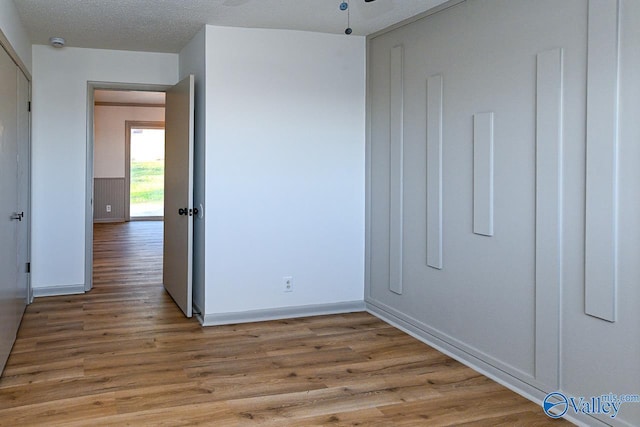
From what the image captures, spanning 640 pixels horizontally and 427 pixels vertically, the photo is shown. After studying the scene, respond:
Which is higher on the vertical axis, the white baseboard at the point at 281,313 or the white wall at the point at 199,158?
the white wall at the point at 199,158

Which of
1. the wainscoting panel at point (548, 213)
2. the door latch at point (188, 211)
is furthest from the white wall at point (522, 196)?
the door latch at point (188, 211)

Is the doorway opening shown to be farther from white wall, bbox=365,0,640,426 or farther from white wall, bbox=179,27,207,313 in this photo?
white wall, bbox=365,0,640,426

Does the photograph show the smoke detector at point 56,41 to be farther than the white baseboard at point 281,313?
Yes

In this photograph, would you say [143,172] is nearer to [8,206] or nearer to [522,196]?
[8,206]

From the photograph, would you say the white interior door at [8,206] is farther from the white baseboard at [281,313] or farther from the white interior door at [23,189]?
the white baseboard at [281,313]

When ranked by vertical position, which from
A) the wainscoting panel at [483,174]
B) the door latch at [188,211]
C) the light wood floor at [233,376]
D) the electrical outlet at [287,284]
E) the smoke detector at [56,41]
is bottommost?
the light wood floor at [233,376]

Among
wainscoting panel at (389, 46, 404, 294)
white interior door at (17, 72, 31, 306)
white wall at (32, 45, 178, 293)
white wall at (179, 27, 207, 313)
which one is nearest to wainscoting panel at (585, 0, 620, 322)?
wainscoting panel at (389, 46, 404, 294)

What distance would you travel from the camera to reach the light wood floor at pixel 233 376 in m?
2.61

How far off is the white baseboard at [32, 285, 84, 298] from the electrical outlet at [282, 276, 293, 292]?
2.16m

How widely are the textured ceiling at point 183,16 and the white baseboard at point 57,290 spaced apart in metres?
2.27

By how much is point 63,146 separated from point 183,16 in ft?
6.63

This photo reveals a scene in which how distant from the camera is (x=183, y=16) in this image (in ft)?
12.8

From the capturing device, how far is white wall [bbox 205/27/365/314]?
13.6ft

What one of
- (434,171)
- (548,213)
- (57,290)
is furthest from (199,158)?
(548,213)
